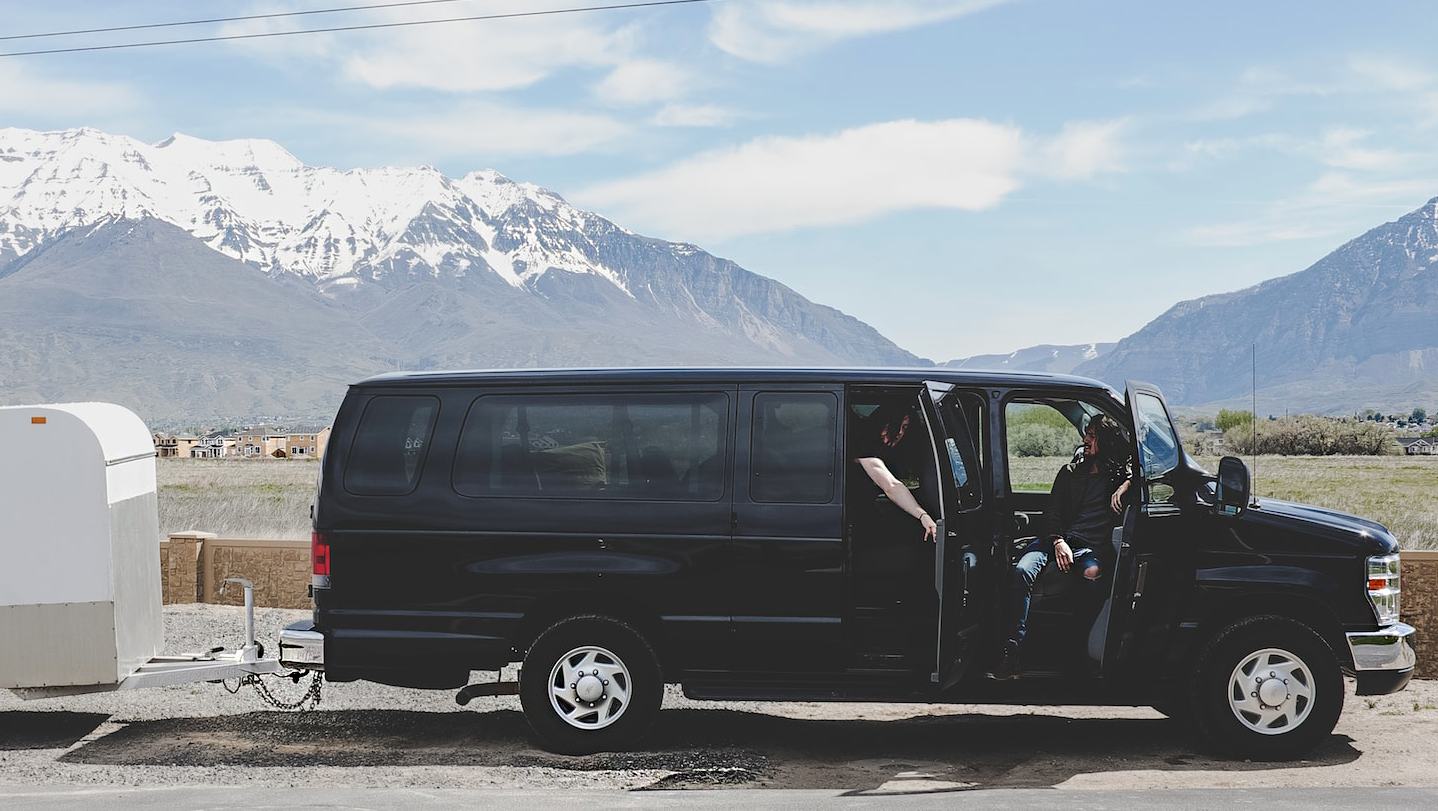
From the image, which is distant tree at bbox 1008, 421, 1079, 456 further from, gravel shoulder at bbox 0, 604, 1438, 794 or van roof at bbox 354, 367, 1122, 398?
gravel shoulder at bbox 0, 604, 1438, 794

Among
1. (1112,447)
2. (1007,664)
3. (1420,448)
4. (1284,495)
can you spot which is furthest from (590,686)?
(1420,448)

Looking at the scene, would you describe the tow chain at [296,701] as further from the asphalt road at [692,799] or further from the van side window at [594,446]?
the van side window at [594,446]

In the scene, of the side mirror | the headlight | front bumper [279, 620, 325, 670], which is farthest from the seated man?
front bumper [279, 620, 325, 670]

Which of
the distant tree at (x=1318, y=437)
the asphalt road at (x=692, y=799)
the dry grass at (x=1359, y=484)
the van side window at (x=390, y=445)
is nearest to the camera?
the asphalt road at (x=692, y=799)

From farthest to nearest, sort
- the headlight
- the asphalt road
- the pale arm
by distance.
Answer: the headlight < the pale arm < the asphalt road

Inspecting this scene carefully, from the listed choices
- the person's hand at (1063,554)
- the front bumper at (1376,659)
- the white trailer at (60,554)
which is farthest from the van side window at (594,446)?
the front bumper at (1376,659)

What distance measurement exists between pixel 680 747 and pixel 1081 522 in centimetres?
271

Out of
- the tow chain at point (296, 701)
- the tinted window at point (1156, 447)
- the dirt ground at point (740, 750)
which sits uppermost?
the tinted window at point (1156, 447)

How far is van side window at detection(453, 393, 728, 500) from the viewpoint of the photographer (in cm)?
821

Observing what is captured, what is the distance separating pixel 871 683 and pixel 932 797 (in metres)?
0.89

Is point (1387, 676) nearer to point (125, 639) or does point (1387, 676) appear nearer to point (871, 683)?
point (871, 683)

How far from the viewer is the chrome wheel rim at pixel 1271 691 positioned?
321 inches

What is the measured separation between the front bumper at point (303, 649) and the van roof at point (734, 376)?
58.3 inches

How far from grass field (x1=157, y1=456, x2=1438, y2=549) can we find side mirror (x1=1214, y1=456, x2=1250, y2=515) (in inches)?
37.7
